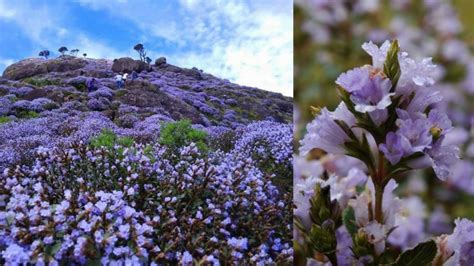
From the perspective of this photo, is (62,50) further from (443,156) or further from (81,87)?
(443,156)

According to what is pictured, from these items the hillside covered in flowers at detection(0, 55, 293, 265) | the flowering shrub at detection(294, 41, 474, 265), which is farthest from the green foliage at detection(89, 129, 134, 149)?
the flowering shrub at detection(294, 41, 474, 265)

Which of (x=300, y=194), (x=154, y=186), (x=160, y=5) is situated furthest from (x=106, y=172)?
(x=300, y=194)

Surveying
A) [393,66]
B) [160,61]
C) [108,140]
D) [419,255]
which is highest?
[160,61]

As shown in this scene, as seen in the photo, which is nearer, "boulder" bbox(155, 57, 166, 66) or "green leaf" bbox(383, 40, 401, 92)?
"green leaf" bbox(383, 40, 401, 92)

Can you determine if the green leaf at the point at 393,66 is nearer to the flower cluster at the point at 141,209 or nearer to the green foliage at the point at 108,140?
the flower cluster at the point at 141,209

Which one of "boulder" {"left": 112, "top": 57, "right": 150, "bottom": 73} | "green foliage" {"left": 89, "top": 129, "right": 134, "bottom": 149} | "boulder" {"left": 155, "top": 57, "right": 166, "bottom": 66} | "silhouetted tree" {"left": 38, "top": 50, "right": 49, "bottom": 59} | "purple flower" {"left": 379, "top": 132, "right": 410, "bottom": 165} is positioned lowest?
"purple flower" {"left": 379, "top": 132, "right": 410, "bottom": 165}

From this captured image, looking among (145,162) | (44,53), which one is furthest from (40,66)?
(145,162)

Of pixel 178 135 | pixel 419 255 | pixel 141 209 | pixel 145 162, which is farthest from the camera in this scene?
pixel 178 135

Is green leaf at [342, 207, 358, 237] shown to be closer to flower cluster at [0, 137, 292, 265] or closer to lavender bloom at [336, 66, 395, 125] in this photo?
lavender bloom at [336, 66, 395, 125]
